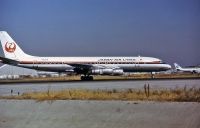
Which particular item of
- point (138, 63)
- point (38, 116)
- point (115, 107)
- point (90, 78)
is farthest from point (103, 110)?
point (138, 63)

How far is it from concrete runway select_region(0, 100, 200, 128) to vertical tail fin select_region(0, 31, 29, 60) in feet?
128

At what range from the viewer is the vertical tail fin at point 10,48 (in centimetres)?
5855

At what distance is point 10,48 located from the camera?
6078cm

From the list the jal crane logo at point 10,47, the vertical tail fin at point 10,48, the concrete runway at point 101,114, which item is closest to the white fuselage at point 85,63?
the vertical tail fin at point 10,48

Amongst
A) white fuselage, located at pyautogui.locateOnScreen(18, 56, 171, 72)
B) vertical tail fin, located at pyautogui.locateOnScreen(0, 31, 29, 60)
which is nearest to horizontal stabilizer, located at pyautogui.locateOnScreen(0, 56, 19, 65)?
white fuselage, located at pyautogui.locateOnScreen(18, 56, 171, 72)

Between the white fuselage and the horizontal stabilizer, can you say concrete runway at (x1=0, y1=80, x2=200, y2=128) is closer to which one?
the white fuselage

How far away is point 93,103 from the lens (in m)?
19.0

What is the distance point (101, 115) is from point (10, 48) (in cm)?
4594

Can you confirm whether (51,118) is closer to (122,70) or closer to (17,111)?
(17,111)

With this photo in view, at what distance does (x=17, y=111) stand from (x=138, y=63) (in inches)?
1487

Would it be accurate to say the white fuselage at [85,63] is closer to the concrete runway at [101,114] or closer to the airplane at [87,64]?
the airplane at [87,64]

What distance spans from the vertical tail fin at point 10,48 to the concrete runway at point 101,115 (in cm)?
3902

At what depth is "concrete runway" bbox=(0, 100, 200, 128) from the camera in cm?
1588

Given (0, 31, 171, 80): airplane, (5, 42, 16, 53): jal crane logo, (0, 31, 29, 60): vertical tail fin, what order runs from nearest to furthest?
1. (0, 31, 171, 80): airplane
2. (0, 31, 29, 60): vertical tail fin
3. (5, 42, 16, 53): jal crane logo
